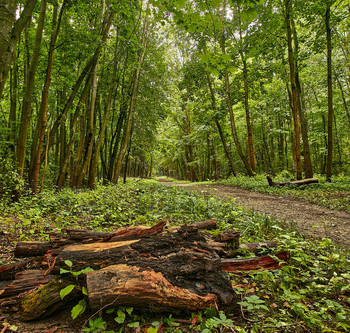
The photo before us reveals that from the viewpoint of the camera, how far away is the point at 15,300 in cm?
195

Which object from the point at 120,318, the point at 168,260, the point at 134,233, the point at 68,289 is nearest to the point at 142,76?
the point at 134,233

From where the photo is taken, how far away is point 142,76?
546 inches

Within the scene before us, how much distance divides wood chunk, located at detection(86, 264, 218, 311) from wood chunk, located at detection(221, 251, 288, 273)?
0.77 m

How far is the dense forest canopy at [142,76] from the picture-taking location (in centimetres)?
430

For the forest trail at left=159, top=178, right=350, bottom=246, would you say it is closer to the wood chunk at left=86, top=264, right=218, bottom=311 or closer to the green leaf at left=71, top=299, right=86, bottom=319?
the wood chunk at left=86, top=264, right=218, bottom=311

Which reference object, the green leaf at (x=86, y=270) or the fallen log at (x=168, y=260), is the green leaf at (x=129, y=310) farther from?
the green leaf at (x=86, y=270)

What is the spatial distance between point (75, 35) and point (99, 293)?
349 inches

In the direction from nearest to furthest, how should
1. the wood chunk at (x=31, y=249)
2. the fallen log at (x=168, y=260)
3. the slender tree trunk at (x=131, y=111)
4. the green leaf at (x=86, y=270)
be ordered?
the green leaf at (x=86, y=270), the fallen log at (x=168, y=260), the wood chunk at (x=31, y=249), the slender tree trunk at (x=131, y=111)

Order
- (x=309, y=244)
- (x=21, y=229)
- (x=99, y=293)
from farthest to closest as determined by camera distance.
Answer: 1. (x=21, y=229)
2. (x=309, y=244)
3. (x=99, y=293)

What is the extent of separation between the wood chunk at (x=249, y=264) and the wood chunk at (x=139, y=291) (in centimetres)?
77

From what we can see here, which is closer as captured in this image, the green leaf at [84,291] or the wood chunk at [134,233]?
the green leaf at [84,291]

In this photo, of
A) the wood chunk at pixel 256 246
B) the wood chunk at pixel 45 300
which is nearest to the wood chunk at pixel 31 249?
the wood chunk at pixel 45 300

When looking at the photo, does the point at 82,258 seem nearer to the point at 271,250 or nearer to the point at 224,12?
the point at 271,250

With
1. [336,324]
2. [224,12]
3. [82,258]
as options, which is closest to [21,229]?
[82,258]
